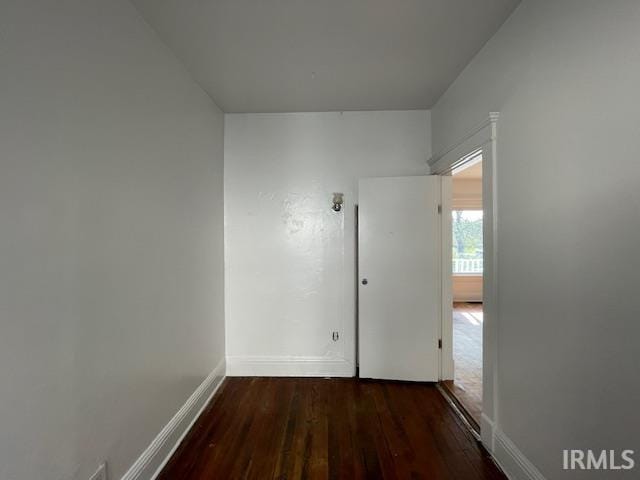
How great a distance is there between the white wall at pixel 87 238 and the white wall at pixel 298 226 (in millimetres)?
→ 838

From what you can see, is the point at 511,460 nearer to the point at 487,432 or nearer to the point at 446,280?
the point at 487,432

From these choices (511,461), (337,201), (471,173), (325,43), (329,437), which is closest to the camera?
(511,461)

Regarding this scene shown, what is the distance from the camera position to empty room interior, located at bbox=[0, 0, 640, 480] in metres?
0.98

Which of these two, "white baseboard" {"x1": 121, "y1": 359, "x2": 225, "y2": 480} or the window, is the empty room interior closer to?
"white baseboard" {"x1": 121, "y1": 359, "x2": 225, "y2": 480}

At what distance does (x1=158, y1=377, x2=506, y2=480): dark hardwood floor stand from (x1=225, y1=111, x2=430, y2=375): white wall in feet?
1.34

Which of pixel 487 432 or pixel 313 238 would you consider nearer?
pixel 487 432

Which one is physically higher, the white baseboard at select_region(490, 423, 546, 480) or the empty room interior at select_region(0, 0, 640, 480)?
the empty room interior at select_region(0, 0, 640, 480)

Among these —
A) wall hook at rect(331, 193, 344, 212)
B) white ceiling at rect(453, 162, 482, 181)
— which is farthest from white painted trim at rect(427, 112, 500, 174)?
white ceiling at rect(453, 162, 482, 181)

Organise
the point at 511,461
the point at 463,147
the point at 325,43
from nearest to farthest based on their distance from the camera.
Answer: the point at 511,461
the point at 325,43
the point at 463,147

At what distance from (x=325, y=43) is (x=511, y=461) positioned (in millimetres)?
2631

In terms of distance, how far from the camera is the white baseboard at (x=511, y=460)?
4.58 ft

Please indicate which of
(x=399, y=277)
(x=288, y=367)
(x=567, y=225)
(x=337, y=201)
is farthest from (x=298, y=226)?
(x=567, y=225)

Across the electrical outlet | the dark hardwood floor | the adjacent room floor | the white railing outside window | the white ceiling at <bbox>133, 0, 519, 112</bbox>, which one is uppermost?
the white ceiling at <bbox>133, 0, 519, 112</bbox>

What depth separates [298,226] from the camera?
2.75m
